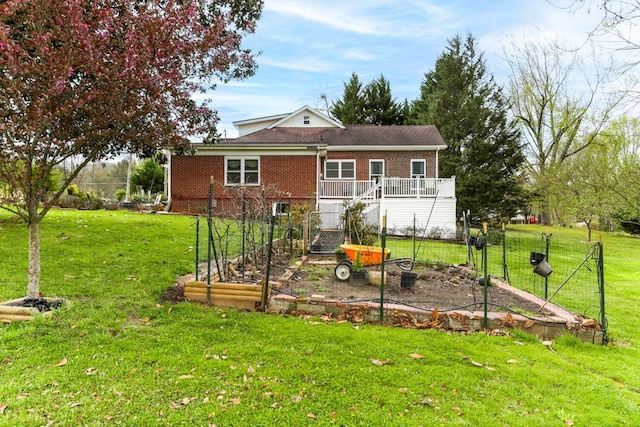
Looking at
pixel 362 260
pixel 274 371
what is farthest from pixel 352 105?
pixel 274 371

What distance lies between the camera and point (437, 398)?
3121 millimetres

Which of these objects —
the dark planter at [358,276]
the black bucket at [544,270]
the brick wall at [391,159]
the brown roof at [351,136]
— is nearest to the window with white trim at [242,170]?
the brown roof at [351,136]

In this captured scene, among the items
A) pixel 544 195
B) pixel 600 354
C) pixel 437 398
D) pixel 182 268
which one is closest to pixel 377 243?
pixel 182 268

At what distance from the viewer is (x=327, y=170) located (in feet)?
66.2

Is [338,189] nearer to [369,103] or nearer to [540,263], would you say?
[540,263]

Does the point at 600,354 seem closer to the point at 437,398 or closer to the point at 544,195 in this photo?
the point at 437,398

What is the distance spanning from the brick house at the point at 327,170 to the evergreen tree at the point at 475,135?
3745mm

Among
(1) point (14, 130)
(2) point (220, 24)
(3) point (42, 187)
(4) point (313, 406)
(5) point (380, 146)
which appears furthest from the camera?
(5) point (380, 146)

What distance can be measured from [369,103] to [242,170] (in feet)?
59.1

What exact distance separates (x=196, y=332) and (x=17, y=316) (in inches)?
81.3

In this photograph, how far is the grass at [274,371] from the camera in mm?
2852

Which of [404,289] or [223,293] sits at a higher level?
[223,293]

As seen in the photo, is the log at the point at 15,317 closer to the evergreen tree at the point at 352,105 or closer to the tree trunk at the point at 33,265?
the tree trunk at the point at 33,265

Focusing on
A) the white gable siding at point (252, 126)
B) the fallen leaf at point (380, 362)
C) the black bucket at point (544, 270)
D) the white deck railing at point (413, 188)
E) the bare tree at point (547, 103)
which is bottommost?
the fallen leaf at point (380, 362)
